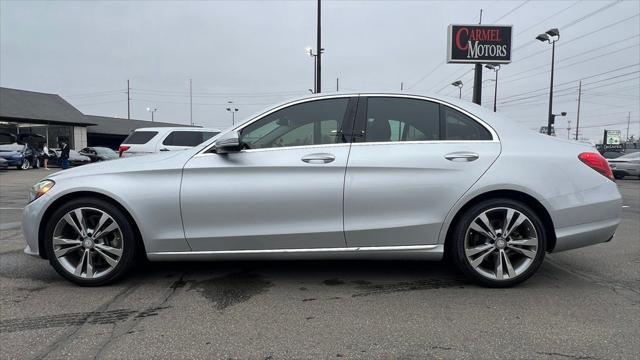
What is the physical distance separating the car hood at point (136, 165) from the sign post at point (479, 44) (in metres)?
20.3

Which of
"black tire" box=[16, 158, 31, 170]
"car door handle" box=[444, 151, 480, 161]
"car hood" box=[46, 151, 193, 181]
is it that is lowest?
"black tire" box=[16, 158, 31, 170]

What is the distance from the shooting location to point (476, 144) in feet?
12.8

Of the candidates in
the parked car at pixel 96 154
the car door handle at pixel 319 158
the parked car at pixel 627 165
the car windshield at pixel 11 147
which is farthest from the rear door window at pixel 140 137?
the parked car at pixel 96 154

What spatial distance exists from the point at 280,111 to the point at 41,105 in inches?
1555

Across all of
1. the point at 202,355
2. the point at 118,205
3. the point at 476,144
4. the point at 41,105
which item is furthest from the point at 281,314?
the point at 41,105

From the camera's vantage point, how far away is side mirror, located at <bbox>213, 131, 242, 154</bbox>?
3.73m

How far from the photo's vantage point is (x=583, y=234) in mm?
3900

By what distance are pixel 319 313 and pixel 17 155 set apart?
2596cm

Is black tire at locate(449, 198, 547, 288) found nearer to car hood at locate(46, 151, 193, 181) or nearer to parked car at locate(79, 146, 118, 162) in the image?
car hood at locate(46, 151, 193, 181)

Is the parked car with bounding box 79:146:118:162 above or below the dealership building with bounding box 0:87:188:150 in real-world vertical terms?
below

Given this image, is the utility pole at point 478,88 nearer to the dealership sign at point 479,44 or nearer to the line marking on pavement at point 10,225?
the dealership sign at point 479,44

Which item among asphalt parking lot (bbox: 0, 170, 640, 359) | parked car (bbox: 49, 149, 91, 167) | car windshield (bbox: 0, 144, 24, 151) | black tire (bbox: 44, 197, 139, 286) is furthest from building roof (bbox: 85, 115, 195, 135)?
asphalt parking lot (bbox: 0, 170, 640, 359)

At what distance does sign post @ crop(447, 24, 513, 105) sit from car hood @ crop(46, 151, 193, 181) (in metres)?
20.3

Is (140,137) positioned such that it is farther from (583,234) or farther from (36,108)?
(36,108)
